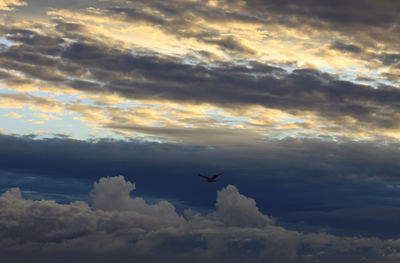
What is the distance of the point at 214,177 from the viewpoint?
14062 cm
